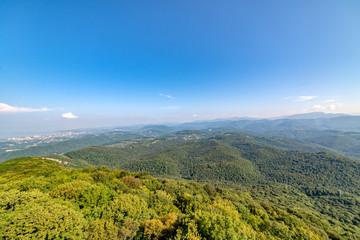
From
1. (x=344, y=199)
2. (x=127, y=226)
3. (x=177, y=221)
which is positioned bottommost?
(x=344, y=199)

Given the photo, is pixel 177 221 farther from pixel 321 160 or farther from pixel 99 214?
pixel 321 160

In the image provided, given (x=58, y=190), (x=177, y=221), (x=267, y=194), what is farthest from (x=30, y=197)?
(x=267, y=194)

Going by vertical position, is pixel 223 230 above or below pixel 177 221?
above

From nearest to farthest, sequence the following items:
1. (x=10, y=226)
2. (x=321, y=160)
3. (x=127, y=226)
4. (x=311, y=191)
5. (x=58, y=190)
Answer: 1. (x=10, y=226)
2. (x=127, y=226)
3. (x=58, y=190)
4. (x=311, y=191)
5. (x=321, y=160)

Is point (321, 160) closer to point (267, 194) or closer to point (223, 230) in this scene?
point (267, 194)

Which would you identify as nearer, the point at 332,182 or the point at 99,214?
the point at 99,214

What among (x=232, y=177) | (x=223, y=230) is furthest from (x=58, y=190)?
(x=232, y=177)

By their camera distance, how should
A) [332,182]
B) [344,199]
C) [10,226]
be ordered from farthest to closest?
[332,182]
[344,199]
[10,226]

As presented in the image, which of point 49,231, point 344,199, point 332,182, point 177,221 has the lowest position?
point 332,182

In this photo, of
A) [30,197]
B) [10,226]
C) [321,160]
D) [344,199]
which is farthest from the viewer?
[321,160]
